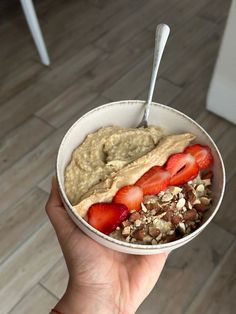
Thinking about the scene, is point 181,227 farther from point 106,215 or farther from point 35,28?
point 35,28

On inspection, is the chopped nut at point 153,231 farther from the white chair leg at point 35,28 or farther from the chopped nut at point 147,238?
the white chair leg at point 35,28

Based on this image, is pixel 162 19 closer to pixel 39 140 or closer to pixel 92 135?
pixel 39 140

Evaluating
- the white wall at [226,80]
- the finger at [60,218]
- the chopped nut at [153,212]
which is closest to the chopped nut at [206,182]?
the chopped nut at [153,212]

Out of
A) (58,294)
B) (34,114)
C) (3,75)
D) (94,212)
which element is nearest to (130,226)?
(94,212)

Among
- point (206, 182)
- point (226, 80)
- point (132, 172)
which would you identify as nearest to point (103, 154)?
point (132, 172)

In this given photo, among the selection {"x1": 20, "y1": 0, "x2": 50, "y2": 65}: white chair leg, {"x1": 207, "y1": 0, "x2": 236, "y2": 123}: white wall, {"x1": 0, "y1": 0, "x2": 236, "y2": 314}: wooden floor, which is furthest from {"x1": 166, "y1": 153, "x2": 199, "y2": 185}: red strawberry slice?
{"x1": 20, "y1": 0, "x2": 50, "y2": 65}: white chair leg
